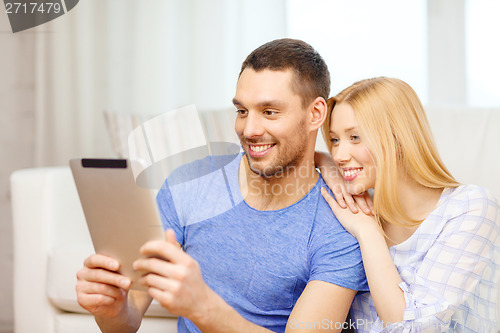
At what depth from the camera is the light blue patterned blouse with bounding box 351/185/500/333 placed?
1.02 m

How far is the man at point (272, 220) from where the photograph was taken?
1094 mm

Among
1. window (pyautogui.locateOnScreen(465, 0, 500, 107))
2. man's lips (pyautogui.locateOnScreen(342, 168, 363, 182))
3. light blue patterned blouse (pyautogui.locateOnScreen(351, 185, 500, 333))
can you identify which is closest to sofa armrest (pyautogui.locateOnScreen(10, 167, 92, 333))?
man's lips (pyautogui.locateOnScreen(342, 168, 363, 182))

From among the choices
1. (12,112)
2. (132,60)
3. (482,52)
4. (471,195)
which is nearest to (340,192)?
(471,195)

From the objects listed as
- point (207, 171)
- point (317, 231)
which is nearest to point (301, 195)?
point (317, 231)

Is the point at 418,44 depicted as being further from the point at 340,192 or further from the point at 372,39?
the point at 340,192

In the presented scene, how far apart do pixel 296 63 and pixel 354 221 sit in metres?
0.37

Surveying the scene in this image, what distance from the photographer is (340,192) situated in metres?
1.20

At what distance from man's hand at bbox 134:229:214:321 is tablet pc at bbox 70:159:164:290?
3 cm

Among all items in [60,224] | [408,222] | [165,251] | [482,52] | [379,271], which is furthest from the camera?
→ [482,52]

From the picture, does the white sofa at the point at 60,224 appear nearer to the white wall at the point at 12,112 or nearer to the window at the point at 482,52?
the window at the point at 482,52

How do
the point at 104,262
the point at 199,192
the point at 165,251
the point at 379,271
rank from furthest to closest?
1. the point at 199,192
2. the point at 379,271
3. the point at 104,262
4. the point at 165,251

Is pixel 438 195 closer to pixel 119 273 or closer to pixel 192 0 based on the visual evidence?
pixel 119 273

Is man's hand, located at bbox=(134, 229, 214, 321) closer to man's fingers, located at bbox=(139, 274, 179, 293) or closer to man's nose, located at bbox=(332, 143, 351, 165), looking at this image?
man's fingers, located at bbox=(139, 274, 179, 293)

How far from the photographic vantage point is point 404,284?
1041 mm
